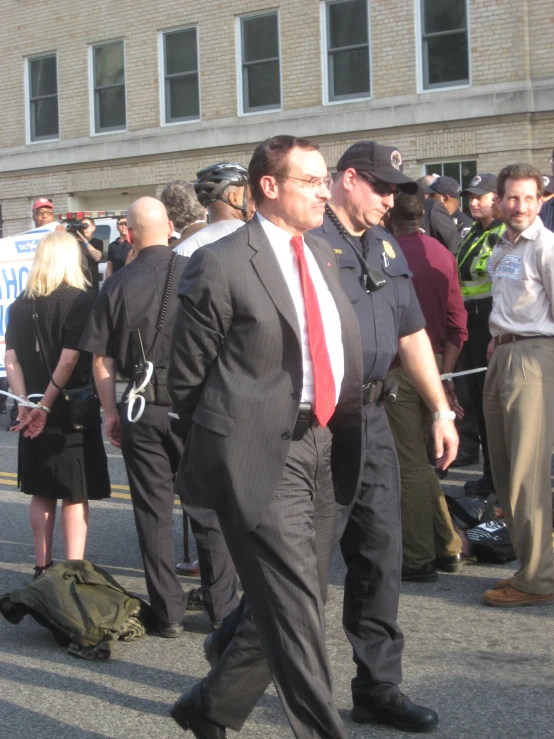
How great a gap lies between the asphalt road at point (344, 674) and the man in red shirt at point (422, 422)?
15 centimetres

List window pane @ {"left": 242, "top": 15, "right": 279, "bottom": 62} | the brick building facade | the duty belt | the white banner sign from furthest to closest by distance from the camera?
window pane @ {"left": 242, "top": 15, "right": 279, "bottom": 62}, the brick building facade, the white banner sign, the duty belt

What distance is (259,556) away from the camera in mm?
3486

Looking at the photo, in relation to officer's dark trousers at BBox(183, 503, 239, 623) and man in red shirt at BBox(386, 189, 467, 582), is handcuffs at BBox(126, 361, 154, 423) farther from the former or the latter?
man in red shirt at BBox(386, 189, 467, 582)

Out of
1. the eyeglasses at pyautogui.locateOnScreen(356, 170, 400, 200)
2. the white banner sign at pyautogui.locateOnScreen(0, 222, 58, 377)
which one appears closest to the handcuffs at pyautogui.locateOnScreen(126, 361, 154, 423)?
the eyeglasses at pyautogui.locateOnScreen(356, 170, 400, 200)

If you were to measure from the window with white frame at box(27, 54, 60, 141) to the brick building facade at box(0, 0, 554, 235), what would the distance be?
0.03 meters

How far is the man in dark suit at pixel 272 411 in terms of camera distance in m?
3.44

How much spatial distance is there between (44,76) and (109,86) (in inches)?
78.8

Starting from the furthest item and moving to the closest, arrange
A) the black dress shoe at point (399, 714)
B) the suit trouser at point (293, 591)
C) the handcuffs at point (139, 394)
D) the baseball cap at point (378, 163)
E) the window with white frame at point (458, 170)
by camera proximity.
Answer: the window with white frame at point (458, 170) < the handcuffs at point (139, 394) < the baseball cap at point (378, 163) < the black dress shoe at point (399, 714) < the suit trouser at point (293, 591)

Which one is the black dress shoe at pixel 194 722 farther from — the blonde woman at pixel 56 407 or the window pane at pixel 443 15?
the window pane at pixel 443 15

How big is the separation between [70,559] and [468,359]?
4.24 m

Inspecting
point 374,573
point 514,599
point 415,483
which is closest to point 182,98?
point 415,483

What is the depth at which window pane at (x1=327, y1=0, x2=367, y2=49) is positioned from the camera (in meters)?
19.6

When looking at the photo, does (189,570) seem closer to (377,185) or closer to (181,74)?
(377,185)

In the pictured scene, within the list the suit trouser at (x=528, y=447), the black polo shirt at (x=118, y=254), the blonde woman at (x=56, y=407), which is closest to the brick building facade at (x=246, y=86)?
the black polo shirt at (x=118, y=254)
